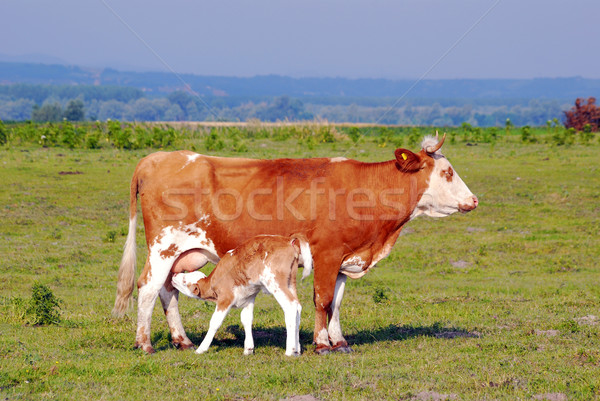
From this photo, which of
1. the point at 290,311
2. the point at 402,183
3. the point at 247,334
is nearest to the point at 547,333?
the point at 402,183

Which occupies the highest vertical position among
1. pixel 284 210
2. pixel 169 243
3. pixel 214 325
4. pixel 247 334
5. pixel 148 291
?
pixel 284 210

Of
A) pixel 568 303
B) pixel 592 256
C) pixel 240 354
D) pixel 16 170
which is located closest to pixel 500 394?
pixel 240 354

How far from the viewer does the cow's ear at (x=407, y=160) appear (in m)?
9.61

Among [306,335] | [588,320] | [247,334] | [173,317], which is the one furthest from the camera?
[588,320]

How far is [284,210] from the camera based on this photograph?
9.31 meters

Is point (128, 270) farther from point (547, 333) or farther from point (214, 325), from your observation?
point (547, 333)

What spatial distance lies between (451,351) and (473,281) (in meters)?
6.92

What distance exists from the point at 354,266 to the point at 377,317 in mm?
2574

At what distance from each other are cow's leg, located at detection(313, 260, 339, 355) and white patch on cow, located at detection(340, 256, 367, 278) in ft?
0.83

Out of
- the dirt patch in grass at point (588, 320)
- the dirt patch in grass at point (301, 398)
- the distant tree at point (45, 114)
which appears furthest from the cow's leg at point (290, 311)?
the distant tree at point (45, 114)

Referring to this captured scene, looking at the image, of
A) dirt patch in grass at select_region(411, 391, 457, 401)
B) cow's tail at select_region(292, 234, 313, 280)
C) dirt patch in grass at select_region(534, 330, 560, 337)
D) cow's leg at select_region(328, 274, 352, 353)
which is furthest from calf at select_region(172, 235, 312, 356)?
dirt patch in grass at select_region(534, 330, 560, 337)

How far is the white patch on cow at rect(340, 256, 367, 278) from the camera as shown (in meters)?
9.45

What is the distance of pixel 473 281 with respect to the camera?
15781 mm

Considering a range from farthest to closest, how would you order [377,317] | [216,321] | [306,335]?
1. [377,317]
2. [306,335]
3. [216,321]
